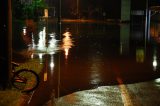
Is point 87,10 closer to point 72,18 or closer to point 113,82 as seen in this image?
point 72,18

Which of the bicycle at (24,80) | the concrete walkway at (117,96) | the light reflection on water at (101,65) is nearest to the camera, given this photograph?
the concrete walkway at (117,96)

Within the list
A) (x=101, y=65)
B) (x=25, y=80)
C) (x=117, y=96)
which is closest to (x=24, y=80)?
(x=25, y=80)

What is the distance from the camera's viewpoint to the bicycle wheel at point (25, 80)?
36.4 feet

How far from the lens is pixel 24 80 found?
37.5 feet

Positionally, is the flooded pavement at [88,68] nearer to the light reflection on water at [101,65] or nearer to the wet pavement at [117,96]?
the light reflection on water at [101,65]

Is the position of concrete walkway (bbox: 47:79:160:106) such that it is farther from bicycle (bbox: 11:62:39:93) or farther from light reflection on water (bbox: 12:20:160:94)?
bicycle (bbox: 11:62:39:93)

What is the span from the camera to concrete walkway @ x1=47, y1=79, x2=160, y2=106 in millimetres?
9936

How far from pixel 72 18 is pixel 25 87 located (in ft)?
224

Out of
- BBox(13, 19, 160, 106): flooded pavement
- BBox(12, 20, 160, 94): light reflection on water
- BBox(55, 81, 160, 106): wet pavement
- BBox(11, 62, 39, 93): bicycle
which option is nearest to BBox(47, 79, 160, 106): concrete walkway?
BBox(55, 81, 160, 106): wet pavement

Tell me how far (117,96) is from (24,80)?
259 cm

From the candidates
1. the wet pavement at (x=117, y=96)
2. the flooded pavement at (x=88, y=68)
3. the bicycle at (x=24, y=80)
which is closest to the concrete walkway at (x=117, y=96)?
the wet pavement at (x=117, y=96)

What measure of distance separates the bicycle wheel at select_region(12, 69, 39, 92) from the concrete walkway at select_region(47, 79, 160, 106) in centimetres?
104

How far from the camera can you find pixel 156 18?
6812 cm

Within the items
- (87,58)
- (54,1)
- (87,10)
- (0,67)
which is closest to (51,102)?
(0,67)
